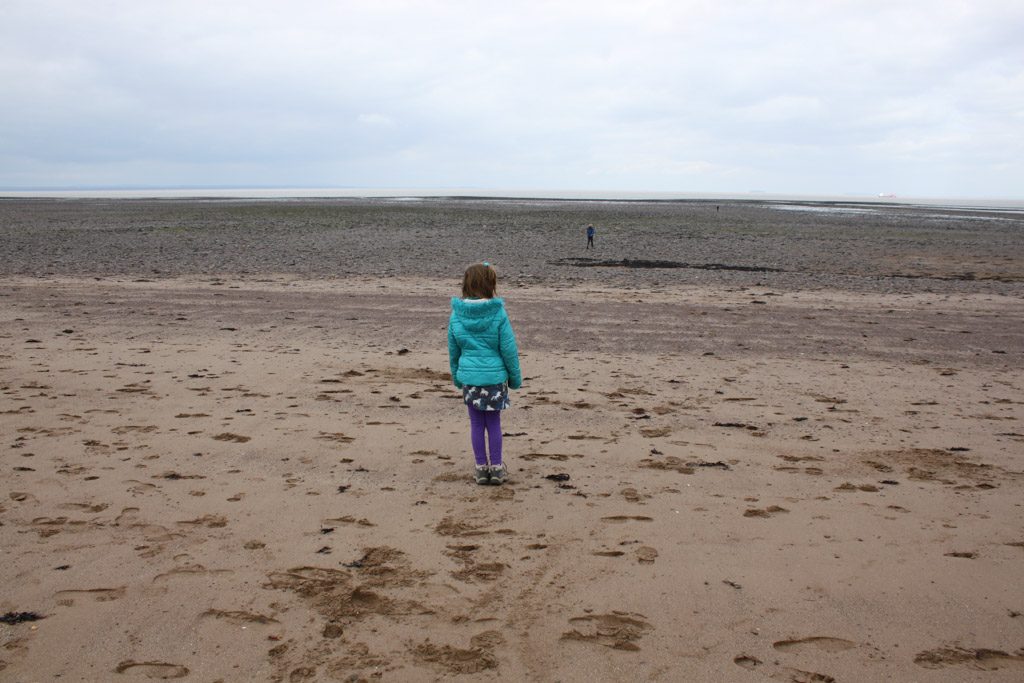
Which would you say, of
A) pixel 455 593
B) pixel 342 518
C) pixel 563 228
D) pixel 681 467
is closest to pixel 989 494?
pixel 681 467

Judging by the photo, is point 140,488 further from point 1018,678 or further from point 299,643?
point 1018,678

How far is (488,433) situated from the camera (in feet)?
Result: 17.2

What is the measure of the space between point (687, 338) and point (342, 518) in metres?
7.42

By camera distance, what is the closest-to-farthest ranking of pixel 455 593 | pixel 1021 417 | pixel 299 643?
pixel 299 643 < pixel 455 593 < pixel 1021 417

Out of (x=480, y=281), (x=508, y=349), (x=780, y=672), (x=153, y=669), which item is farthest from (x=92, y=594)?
(x=780, y=672)

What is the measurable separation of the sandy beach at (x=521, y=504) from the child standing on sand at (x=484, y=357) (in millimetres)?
307

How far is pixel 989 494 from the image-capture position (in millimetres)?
5055

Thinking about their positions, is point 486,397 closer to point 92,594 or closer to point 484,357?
point 484,357

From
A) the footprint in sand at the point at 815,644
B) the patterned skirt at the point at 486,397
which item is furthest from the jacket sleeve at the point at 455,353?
the footprint in sand at the point at 815,644

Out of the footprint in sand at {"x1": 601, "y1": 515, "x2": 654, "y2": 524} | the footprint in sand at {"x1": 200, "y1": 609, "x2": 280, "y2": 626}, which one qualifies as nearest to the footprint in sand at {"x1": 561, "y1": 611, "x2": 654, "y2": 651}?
the footprint in sand at {"x1": 601, "y1": 515, "x2": 654, "y2": 524}

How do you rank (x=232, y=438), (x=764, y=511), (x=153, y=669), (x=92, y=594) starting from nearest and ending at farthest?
(x=153, y=669), (x=92, y=594), (x=764, y=511), (x=232, y=438)

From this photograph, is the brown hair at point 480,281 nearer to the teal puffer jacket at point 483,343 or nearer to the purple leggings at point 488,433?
the teal puffer jacket at point 483,343

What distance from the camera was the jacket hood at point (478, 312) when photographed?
16.6 ft

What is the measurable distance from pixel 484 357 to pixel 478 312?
1.09ft
